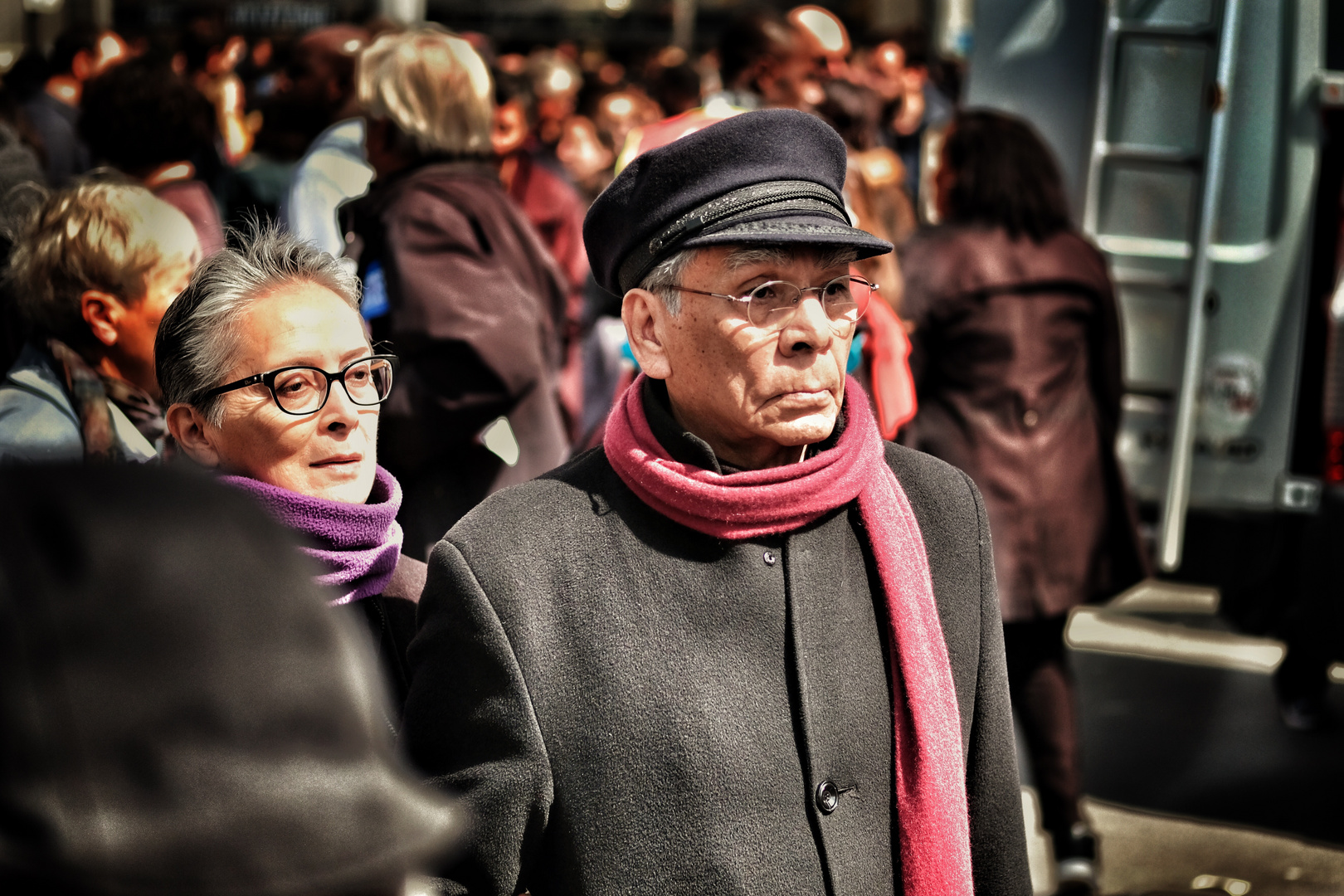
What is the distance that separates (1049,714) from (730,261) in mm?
2627

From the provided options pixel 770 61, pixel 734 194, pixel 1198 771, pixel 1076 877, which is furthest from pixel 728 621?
pixel 1198 771

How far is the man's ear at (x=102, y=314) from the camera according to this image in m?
2.65

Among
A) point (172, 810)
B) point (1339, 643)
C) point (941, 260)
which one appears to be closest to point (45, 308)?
point (172, 810)

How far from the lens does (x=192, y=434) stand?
2072 mm

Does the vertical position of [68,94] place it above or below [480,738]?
above

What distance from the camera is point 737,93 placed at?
5.14m

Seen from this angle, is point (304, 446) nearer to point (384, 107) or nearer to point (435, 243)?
point (435, 243)

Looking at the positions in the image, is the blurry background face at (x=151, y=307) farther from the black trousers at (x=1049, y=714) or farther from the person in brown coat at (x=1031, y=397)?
the black trousers at (x=1049, y=714)

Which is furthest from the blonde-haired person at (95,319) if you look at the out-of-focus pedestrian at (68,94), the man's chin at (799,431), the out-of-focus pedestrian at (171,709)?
the out-of-focus pedestrian at (68,94)

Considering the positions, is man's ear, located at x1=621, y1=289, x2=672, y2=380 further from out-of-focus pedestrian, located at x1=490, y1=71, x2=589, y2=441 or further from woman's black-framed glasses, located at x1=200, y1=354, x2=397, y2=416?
out-of-focus pedestrian, located at x1=490, y1=71, x2=589, y2=441

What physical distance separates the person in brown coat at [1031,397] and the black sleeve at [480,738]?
8.40ft

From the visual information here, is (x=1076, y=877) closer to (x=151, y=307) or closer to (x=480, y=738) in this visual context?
(x=480, y=738)

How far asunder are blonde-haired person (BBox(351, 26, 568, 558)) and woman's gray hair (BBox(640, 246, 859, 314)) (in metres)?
1.57

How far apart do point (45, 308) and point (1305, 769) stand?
14.1ft
